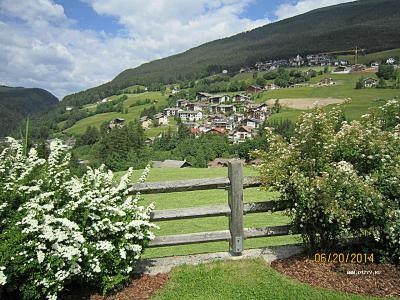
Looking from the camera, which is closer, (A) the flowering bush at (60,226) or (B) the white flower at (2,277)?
Answer: (B) the white flower at (2,277)

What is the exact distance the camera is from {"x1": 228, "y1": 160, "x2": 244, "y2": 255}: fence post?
628 cm

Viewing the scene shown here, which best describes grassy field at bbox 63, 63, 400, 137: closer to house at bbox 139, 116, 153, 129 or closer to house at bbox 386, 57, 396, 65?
house at bbox 139, 116, 153, 129

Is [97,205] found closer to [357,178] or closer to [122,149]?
[357,178]

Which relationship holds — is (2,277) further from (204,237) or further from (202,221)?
(202,221)

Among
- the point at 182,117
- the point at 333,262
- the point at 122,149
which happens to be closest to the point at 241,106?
the point at 182,117

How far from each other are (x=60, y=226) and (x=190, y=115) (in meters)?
140

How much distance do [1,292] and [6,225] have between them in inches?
33.6

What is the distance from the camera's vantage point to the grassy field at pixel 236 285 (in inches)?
213

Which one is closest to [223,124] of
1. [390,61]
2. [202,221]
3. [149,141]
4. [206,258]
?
[149,141]

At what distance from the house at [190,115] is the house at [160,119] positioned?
5242mm

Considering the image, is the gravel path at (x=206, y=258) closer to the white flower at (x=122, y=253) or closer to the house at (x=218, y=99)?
the white flower at (x=122, y=253)

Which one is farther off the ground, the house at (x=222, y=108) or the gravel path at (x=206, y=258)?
the gravel path at (x=206, y=258)

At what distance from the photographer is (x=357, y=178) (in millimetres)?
5578
